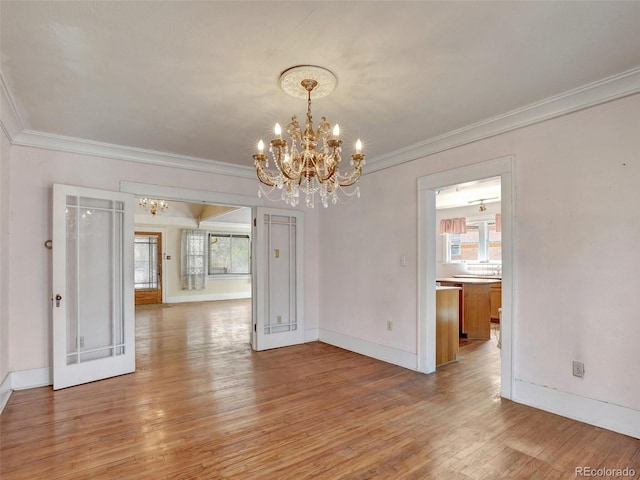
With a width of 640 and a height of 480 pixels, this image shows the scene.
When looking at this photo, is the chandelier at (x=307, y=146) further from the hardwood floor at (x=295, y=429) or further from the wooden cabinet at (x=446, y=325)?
the wooden cabinet at (x=446, y=325)

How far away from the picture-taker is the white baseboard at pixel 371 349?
161 inches

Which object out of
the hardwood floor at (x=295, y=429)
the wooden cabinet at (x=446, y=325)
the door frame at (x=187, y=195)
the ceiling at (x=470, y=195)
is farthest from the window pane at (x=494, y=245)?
the door frame at (x=187, y=195)

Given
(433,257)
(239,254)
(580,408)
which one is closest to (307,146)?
(433,257)

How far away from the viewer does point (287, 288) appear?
5.29 meters

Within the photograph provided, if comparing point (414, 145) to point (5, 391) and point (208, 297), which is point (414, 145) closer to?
point (5, 391)

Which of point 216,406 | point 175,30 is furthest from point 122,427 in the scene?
point 175,30

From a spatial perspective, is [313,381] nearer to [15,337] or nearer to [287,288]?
[287,288]

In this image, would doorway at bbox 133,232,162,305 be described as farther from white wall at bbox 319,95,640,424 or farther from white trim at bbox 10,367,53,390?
white wall at bbox 319,95,640,424

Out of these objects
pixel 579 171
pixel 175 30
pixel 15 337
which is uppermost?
pixel 175 30

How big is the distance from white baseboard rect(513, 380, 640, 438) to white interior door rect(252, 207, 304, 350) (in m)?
3.07

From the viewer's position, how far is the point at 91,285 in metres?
3.76

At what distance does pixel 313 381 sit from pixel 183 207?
310 inches

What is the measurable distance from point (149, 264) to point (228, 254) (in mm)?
2344

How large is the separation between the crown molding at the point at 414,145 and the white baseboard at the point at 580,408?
7.54 ft
